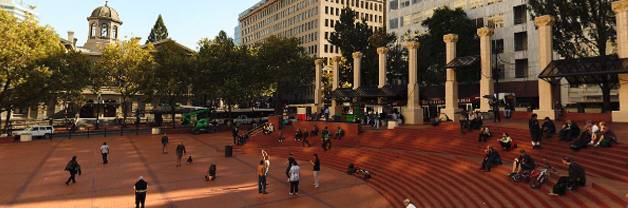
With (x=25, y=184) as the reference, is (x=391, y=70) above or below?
above

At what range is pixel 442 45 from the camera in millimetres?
Answer: 47312

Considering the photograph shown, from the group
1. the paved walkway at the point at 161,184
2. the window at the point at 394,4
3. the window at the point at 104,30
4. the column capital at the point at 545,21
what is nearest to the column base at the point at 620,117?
the column capital at the point at 545,21

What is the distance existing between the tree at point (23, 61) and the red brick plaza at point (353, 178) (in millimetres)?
12214

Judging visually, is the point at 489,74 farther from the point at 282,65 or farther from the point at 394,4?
the point at 394,4

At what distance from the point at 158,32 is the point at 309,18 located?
119ft

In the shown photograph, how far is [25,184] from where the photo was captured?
714 inches

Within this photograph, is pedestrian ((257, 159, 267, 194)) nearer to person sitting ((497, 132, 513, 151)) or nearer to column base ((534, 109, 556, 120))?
person sitting ((497, 132, 513, 151))

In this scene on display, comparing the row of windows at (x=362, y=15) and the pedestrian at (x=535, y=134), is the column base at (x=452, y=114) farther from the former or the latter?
the row of windows at (x=362, y=15)

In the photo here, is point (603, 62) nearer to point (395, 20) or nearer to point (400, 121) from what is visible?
point (400, 121)

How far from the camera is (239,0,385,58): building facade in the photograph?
9262cm

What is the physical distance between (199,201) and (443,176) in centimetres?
998

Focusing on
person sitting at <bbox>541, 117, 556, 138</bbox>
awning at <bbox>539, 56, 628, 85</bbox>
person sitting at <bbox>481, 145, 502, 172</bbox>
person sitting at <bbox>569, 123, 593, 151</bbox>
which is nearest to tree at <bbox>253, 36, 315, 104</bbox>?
awning at <bbox>539, 56, 628, 85</bbox>

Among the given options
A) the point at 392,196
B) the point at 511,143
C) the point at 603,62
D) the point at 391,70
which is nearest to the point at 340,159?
the point at 392,196

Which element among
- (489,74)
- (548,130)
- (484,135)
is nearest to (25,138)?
(484,135)
